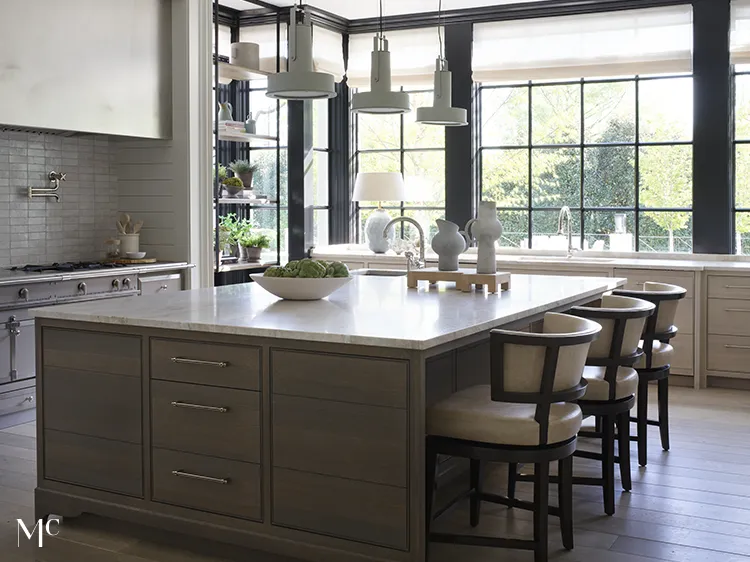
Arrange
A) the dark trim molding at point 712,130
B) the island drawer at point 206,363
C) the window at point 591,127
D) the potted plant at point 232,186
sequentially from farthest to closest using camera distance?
the window at point 591,127 → the potted plant at point 232,186 → the dark trim molding at point 712,130 → the island drawer at point 206,363

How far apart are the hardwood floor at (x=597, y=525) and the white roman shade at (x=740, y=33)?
3259mm

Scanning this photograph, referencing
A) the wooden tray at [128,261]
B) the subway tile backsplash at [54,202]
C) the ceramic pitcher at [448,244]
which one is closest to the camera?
the ceramic pitcher at [448,244]

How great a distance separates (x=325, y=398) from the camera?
2908 mm

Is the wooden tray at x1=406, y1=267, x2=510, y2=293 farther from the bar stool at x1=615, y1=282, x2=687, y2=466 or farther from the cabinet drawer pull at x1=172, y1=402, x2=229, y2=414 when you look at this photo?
the cabinet drawer pull at x1=172, y1=402, x2=229, y2=414

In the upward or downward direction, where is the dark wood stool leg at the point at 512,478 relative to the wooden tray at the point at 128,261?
downward

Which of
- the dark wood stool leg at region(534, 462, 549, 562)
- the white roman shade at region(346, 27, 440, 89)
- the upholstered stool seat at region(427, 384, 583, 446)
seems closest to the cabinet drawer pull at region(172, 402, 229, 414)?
the upholstered stool seat at region(427, 384, 583, 446)

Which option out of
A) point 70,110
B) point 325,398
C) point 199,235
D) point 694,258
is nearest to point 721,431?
point 694,258

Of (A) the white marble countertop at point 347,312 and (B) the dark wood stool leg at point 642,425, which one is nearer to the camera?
(A) the white marble countertop at point 347,312

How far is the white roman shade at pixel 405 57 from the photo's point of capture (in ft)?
25.1

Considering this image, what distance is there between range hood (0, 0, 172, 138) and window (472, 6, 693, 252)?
108 inches

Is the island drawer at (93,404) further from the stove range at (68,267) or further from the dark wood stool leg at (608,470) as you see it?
the stove range at (68,267)

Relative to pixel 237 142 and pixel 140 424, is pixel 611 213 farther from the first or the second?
pixel 140 424

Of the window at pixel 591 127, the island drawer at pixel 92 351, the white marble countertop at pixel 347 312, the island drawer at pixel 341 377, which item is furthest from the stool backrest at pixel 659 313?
the window at pixel 591 127

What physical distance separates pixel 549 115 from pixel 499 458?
4970 millimetres
